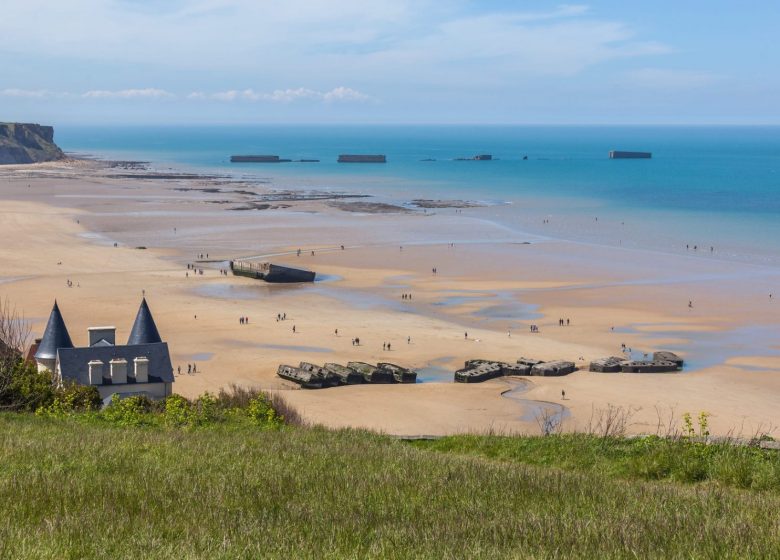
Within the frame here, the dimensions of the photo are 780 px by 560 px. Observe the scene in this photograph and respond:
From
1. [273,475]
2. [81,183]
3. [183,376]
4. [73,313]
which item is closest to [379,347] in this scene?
[183,376]

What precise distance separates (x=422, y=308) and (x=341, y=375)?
14.3 metres

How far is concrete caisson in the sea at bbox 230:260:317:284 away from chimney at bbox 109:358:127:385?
95.8ft

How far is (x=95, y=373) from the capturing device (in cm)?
2584

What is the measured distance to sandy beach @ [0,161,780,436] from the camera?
1248 inches

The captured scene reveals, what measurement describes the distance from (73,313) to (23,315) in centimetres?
247

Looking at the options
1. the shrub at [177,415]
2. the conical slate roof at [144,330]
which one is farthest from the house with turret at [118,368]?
the shrub at [177,415]

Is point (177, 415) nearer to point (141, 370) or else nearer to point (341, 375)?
point (141, 370)

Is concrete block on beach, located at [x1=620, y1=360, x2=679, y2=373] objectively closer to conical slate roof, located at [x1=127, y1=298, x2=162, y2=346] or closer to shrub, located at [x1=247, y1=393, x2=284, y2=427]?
conical slate roof, located at [x1=127, y1=298, x2=162, y2=346]

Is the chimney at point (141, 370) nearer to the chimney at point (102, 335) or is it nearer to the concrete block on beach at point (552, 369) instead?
the chimney at point (102, 335)

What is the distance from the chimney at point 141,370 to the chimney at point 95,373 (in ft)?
3.12

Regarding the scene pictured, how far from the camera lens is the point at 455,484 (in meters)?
10.4

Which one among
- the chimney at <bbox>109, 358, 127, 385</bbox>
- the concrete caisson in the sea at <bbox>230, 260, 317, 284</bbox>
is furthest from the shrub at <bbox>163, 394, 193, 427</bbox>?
the concrete caisson in the sea at <bbox>230, 260, 317, 284</bbox>

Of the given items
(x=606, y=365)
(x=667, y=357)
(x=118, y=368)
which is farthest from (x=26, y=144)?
(x=118, y=368)

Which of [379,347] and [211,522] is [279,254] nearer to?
[379,347]
